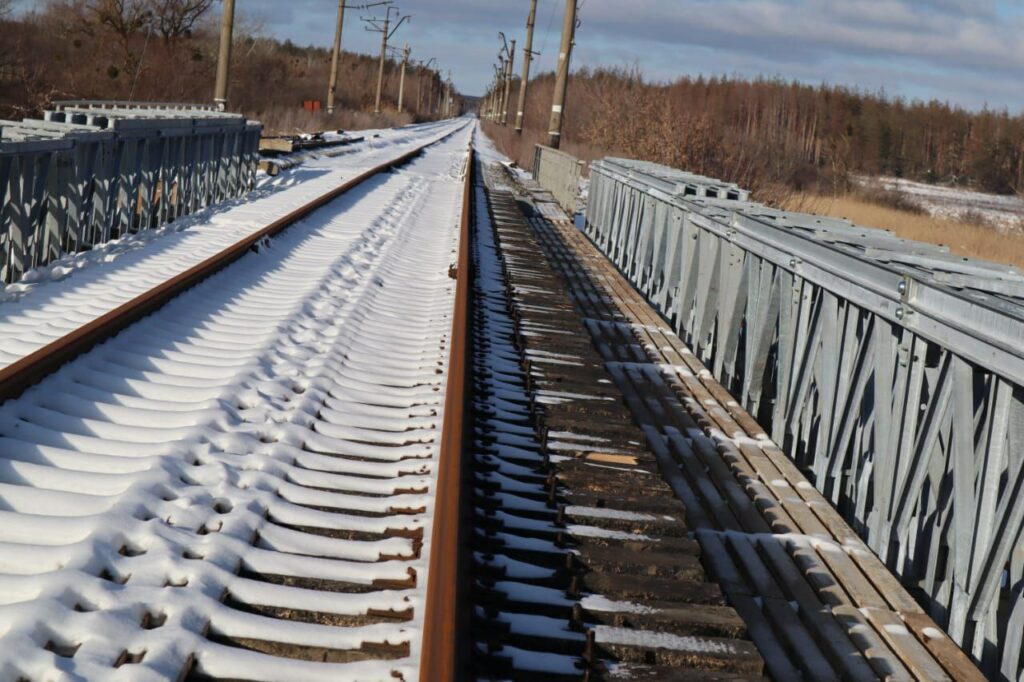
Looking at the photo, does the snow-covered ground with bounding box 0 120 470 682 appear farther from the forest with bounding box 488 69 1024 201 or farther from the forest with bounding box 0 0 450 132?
the forest with bounding box 0 0 450 132

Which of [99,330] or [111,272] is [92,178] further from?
[99,330]

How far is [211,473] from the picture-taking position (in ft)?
16.6

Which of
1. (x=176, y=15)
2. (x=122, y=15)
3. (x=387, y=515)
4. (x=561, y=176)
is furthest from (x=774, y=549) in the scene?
(x=176, y=15)

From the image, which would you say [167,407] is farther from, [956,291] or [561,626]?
[956,291]

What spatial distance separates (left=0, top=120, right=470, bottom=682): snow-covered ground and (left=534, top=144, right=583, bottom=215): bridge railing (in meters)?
13.8

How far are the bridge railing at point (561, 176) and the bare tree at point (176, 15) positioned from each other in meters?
29.9

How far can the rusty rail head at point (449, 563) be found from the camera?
3.25 meters

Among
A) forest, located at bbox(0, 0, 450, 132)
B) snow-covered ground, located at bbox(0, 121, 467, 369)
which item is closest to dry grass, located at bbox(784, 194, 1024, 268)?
snow-covered ground, located at bbox(0, 121, 467, 369)

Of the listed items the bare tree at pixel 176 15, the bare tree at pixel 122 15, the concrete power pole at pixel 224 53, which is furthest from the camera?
the bare tree at pixel 176 15

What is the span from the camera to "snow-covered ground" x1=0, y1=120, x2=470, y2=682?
3576 millimetres

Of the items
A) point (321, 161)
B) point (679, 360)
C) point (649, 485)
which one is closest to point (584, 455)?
point (649, 485)

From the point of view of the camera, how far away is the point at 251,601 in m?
3.96

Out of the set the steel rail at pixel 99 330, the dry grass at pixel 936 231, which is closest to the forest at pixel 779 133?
the dry grass at pixel 936 231

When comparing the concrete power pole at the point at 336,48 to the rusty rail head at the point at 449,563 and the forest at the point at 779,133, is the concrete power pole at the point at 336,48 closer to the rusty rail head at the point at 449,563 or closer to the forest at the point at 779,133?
the forest at the point at 779,133
